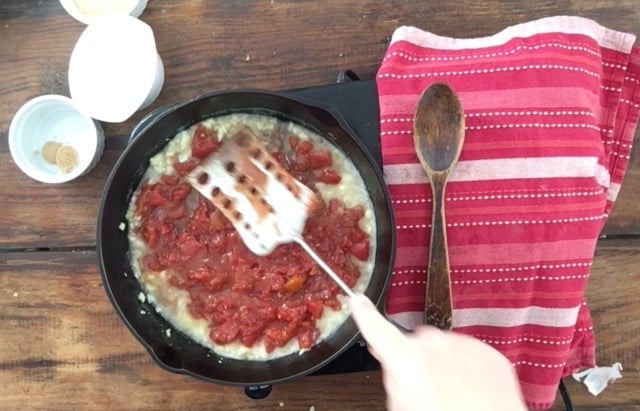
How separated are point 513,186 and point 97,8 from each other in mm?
794

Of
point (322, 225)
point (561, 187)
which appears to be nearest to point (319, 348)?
point (322, 225)

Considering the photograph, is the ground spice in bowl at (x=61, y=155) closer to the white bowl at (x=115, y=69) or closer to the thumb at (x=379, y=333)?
the white bowl at (x=115, y=69)

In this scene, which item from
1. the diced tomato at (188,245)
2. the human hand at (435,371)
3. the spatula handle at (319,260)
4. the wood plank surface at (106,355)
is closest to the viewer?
the human hand at (435,371)

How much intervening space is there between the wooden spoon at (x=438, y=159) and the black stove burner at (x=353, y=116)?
3.1 inches

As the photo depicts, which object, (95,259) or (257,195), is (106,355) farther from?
(257,195)

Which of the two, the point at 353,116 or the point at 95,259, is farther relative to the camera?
the point at 95,259

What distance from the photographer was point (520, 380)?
136 cm

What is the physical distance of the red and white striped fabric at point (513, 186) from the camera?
1.28m

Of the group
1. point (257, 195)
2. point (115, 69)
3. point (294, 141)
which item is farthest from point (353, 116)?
point (115, 69)

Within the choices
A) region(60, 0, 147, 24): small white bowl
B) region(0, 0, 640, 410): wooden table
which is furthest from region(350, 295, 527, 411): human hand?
region(60, 0, 147, 24): small white bowl

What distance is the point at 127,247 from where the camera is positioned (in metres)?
1.33

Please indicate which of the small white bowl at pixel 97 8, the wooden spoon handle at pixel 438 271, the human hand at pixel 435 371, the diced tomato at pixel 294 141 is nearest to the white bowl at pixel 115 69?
the small white bowl at pixel 97 8

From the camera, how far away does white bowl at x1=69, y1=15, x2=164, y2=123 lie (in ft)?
4.45

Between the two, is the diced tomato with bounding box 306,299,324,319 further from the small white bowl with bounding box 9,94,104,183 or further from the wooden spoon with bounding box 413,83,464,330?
the small white bowl with bounding box 9,94,104,183
